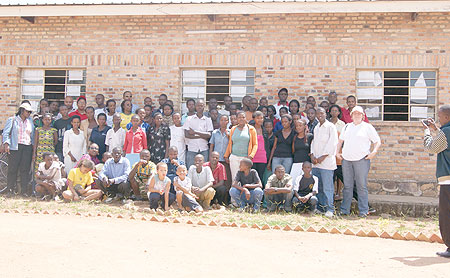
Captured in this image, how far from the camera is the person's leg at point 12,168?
9531 mm

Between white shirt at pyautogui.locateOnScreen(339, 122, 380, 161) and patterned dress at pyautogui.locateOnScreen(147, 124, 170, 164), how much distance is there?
3.29 meters

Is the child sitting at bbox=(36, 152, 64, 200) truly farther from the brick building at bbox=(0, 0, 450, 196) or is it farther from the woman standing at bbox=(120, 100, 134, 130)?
the brick building at bbox=(0, 0, 450, 196)

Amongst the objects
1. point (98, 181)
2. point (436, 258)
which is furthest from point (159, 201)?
point (436, 258)

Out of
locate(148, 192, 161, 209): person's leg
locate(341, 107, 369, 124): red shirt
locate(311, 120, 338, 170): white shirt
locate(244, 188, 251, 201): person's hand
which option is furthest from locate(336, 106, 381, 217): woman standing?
locate(148, 192, 161, 209): person's leg

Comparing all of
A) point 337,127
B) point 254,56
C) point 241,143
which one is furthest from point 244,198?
point 254,56

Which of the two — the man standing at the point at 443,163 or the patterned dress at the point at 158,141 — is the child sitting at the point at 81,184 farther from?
the man standing at the point at 443,163

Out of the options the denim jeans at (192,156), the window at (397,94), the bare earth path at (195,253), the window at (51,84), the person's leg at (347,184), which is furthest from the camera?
the window at (51,84)

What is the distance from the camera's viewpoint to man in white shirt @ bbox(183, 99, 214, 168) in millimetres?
8969

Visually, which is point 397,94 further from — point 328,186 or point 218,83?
point 218,83

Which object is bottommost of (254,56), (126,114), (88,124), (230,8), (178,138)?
(178,138)

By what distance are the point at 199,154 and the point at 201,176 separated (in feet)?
1.65

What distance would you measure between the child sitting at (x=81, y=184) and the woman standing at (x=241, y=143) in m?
2.52

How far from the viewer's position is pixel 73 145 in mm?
9289

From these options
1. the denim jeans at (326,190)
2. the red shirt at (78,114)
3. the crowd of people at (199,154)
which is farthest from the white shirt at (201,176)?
the red shirt at (78,114)
